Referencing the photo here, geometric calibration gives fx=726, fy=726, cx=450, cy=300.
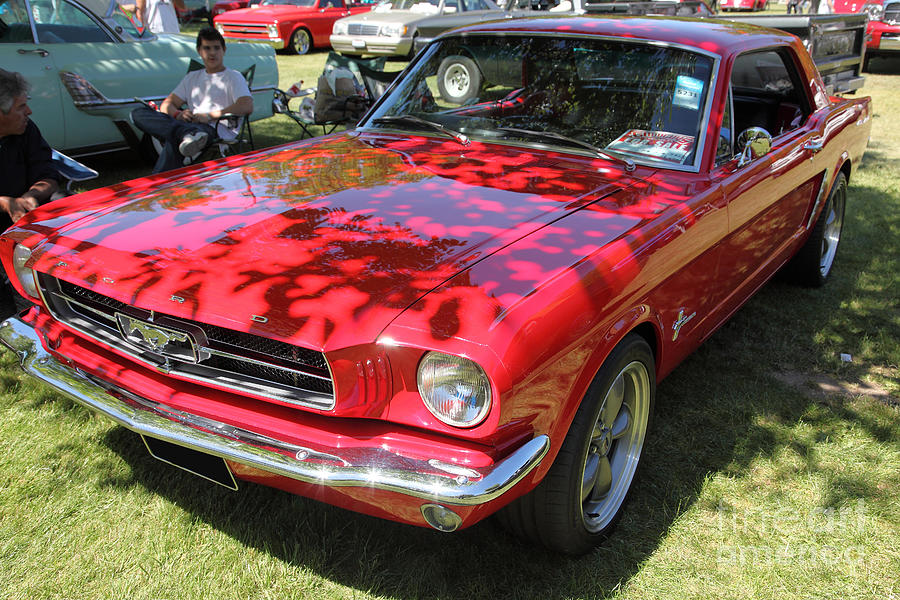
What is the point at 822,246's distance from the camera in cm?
461

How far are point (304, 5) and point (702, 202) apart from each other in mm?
17007

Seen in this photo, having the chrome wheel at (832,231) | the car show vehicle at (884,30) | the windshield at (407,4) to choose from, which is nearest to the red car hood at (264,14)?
the windshield at (407,4)

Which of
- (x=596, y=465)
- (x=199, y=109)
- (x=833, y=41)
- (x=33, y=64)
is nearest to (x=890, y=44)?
(x=833, y=41)

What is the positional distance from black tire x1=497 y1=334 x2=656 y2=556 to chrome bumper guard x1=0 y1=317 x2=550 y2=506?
10.0 inches

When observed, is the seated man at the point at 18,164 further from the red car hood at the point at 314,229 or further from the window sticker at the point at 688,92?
the window sticker at the point at 688,92

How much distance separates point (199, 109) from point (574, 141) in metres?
4.53

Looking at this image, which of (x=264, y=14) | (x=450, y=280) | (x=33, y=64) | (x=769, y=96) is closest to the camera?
(x=450, y=280)

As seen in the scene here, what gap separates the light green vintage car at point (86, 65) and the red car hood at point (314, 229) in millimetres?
3972

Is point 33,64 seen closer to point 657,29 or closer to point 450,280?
point 657,29

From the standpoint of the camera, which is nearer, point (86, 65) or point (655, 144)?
point (655, 144)

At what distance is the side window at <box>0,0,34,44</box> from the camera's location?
20.5 feet

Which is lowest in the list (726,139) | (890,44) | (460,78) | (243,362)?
(890,44)

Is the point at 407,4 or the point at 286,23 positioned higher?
the point at 407,4

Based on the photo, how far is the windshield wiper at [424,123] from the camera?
3.35 meters
